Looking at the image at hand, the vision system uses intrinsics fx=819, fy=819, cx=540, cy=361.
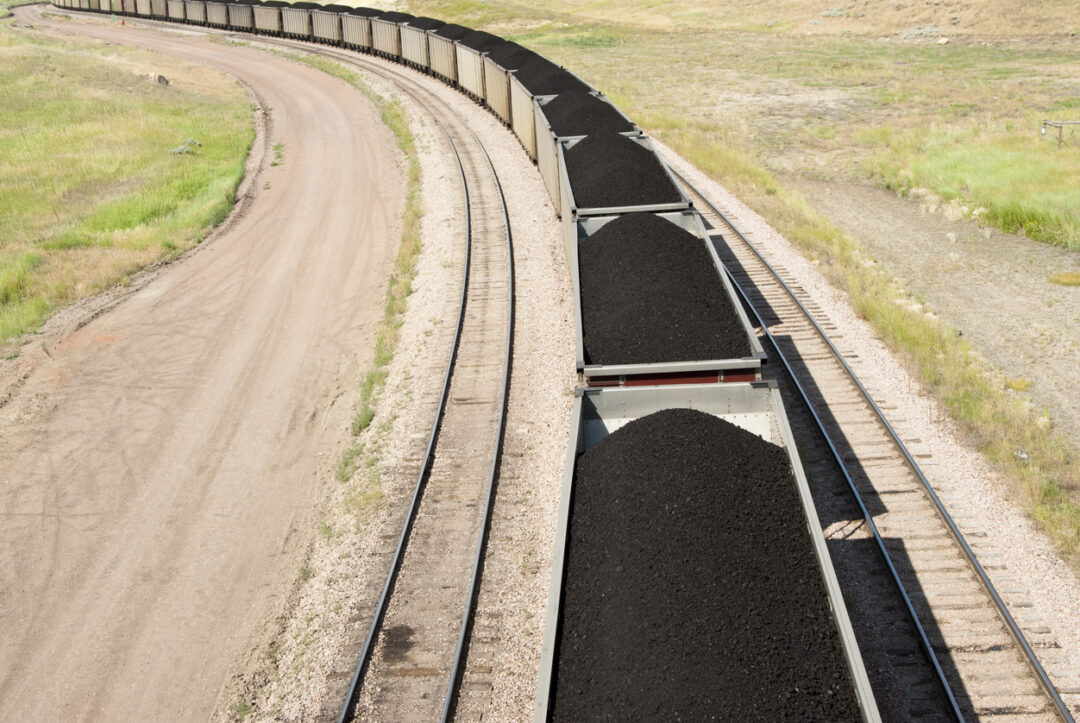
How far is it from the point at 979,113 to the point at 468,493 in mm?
34242

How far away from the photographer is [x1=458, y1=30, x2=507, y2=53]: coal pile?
38647 mm

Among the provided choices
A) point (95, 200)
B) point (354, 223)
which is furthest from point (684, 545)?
point (95, 200)

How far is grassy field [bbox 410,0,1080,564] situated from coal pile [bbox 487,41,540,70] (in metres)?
5.45

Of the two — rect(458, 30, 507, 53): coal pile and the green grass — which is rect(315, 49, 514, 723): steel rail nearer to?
the green grass

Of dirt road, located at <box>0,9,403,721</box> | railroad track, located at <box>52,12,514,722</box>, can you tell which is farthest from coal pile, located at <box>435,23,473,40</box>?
railroad track, located at <box>52,12,514,722</box>

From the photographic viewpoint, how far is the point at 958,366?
1608cm

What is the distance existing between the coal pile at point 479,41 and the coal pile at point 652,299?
85.7 ft

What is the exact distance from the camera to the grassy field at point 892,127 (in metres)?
15.2

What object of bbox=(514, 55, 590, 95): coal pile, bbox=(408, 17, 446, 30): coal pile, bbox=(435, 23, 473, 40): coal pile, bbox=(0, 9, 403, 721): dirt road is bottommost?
bbox=(0, 9, 403, 721): dirt road

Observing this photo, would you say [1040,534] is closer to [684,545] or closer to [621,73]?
[684,545]

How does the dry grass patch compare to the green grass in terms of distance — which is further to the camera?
the green grass

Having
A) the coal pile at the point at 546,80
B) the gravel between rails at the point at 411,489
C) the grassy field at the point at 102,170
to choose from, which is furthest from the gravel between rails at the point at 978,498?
the grassy field at the point at 102,170

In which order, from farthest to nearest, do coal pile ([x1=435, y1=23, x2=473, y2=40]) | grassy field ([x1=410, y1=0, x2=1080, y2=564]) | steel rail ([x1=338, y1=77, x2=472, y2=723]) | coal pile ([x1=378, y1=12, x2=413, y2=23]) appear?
coal pile ([x1=378, y1=12, x2=413, y2=23]) < coal pile ([x1=435, y1=23, x2=473, y2=40]) < grassy field ([x1=410, y1=0, x2=1080, y2=564]) < steel rail ([x1=338, y1=77, x2=472, y2=723])

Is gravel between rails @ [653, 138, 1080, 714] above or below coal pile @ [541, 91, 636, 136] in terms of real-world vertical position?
below
